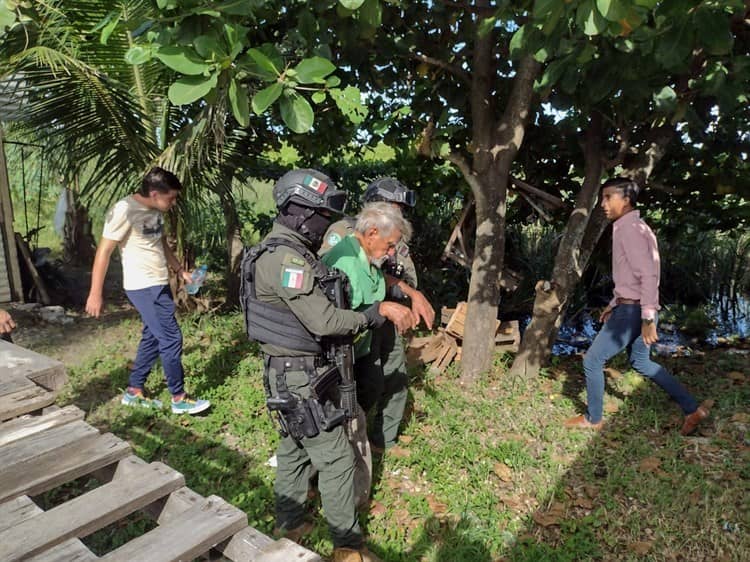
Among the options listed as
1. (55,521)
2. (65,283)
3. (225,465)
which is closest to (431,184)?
(225,465)

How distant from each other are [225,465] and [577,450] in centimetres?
243

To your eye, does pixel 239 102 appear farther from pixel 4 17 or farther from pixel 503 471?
pixel 503 471

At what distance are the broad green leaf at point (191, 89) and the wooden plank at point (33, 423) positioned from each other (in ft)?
5.53

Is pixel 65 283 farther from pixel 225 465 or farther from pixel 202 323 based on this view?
pixel 225 465

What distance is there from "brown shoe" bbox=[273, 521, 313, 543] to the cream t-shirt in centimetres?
204

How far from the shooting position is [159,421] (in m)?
4.23

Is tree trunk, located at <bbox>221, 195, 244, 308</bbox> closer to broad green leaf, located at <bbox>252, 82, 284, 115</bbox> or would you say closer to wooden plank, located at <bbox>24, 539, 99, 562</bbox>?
broad green leaf, located at <bbox>252, 82, 284, 115</bbox>

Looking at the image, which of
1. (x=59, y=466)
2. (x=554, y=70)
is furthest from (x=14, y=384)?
(x=554, y=70)

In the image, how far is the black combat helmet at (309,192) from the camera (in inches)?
98.1

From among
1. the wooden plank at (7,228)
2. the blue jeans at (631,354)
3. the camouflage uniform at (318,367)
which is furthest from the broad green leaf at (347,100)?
the wooden plank at (7,228)

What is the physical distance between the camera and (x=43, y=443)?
2.36 meters

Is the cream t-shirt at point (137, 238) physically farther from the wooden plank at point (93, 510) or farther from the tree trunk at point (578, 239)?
the tree trunk at point (578, 239)

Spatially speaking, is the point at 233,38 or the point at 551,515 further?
the point at 551,515

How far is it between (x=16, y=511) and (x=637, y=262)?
3554 mm
